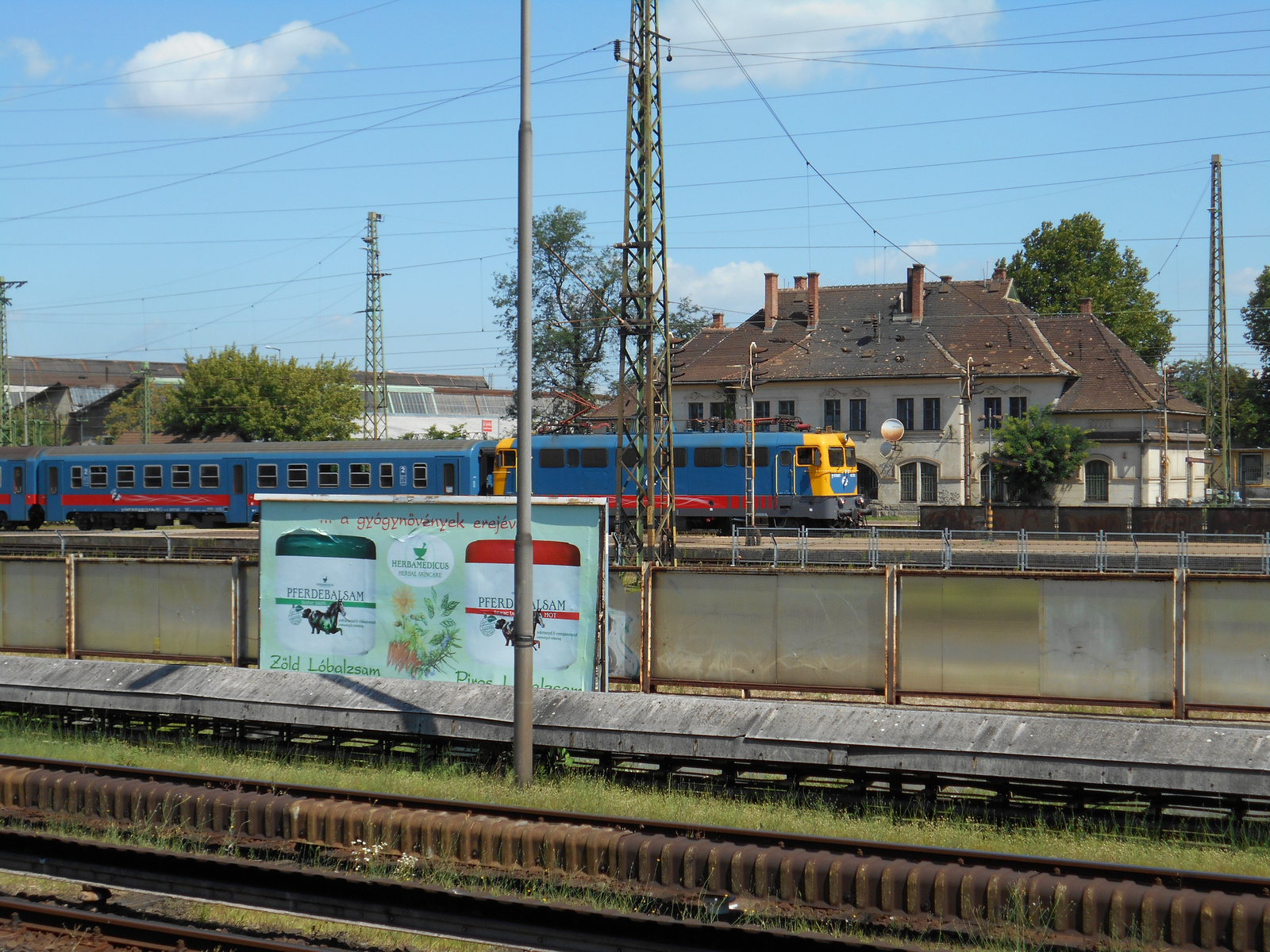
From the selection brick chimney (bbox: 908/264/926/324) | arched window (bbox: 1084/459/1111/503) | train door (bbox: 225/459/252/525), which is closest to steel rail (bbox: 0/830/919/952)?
train door (bbox: 225/459/252/525)

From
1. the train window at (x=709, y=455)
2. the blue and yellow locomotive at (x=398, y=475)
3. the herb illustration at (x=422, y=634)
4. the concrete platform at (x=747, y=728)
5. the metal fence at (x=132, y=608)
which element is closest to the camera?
the concrete platform at (x=747, y=728)

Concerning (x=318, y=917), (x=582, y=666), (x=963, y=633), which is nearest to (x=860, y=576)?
(x=963, y=633)

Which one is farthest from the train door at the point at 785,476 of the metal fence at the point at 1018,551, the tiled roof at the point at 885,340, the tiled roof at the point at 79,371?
the tiled roof at the point at 79,371

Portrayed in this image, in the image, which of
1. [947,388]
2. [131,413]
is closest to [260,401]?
[131,413]

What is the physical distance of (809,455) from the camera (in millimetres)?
37844

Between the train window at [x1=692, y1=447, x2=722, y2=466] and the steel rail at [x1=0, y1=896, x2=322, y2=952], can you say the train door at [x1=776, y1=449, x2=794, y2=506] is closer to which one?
the train window at [x1=692, y1=447, x2=722, y2=466]

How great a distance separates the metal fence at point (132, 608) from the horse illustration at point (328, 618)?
955mm

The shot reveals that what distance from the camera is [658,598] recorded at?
43.3 ft

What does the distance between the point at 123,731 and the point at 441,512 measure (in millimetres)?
5184

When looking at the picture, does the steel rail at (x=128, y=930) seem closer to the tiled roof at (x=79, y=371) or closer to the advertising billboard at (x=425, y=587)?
the advertising billboard at (x=425, y=587)

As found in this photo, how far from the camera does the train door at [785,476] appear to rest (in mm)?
37875

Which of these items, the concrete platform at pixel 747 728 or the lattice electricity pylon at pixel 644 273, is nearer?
the concrete platform at pixel 747 728

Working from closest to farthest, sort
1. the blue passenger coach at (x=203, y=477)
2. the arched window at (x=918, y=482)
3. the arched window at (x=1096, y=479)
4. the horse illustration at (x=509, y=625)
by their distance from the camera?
1. the horse illustration at (x=509, y=625)
2. the blue passenger coach at (x=203, y=477)
3. the arched window at (x=1096, y=479)
4. the arched window at (x=918, y=482)

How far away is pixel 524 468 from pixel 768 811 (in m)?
4.07
